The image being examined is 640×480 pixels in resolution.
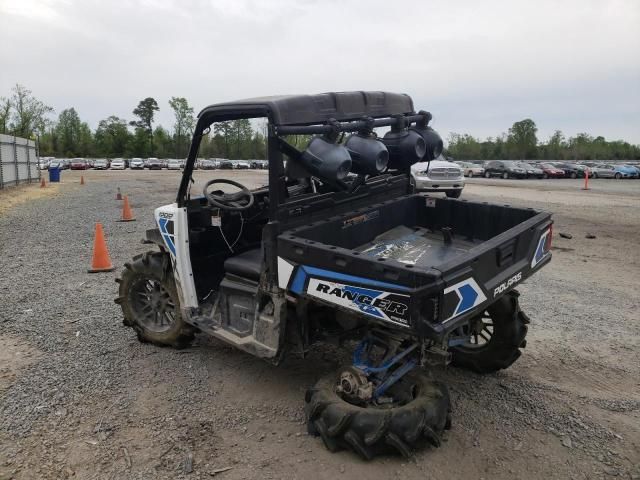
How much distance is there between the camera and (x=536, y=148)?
227 ft

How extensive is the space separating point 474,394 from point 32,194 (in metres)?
22.2

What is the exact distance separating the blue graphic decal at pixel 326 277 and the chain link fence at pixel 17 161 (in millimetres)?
23931

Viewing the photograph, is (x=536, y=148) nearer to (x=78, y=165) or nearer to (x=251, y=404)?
(x=78, y=165)

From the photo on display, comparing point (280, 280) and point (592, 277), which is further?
point (592, 277)

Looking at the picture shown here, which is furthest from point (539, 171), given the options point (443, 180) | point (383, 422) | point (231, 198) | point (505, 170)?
point (383, 422)

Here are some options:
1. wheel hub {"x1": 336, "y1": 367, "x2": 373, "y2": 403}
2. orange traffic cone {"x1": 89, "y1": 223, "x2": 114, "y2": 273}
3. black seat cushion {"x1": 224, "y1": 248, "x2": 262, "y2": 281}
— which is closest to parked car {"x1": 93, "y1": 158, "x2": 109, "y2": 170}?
orange traffic cone {"x1": 89, "y1": 223, "x2": 114, "y2": 273}

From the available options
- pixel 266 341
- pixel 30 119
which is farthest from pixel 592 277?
pixel 30 119

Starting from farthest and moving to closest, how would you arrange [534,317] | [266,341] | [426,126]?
[534,317]
[426,126]
[266,341]

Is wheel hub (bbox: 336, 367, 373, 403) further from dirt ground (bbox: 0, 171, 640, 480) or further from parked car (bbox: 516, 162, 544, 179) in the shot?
parked car (bbox: 516, 162, 544, 179)

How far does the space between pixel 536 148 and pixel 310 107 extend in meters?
72.1

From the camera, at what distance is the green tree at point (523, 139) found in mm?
69750

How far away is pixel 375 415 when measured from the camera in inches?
124

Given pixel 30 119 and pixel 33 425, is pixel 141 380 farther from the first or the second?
pixel 30 119

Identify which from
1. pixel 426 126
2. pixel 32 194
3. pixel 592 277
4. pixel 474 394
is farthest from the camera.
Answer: pixel 32 194
